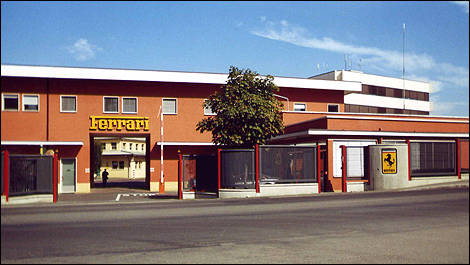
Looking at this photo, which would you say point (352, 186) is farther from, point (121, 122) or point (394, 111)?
point (394, 111)

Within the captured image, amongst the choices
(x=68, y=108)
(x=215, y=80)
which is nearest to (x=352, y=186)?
(x=215, y=80)

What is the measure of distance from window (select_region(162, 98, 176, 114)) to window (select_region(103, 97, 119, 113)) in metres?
3.56

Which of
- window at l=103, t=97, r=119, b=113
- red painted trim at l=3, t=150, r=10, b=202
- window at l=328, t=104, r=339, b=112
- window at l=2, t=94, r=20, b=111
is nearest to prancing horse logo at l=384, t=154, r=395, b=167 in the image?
window at l=2, t=94, r=20, b=111

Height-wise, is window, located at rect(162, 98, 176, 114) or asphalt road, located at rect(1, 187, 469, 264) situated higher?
window, located at rect(162, 98, 176, 114)

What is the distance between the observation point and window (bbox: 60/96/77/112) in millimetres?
34156

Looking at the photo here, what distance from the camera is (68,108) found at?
34312mm

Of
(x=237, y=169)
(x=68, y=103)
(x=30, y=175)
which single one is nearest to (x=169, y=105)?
(x=68, y=103)

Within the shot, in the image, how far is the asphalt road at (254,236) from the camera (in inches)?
273

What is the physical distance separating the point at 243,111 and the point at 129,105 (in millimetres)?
14022

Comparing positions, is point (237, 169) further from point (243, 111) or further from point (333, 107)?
point (333, 107)

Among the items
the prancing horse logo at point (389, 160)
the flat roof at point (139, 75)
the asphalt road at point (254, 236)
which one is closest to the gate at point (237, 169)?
the prancing horse logo at point (389, 160)

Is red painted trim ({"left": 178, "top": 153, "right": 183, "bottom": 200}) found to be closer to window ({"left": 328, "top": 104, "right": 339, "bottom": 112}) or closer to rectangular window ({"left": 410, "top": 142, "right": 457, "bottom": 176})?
rectangular window ({"left": 410, "top": 142, "right": 457, "bottom": 176})

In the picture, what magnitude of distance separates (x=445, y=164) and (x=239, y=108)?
41.7 ft

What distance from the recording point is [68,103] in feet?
113
